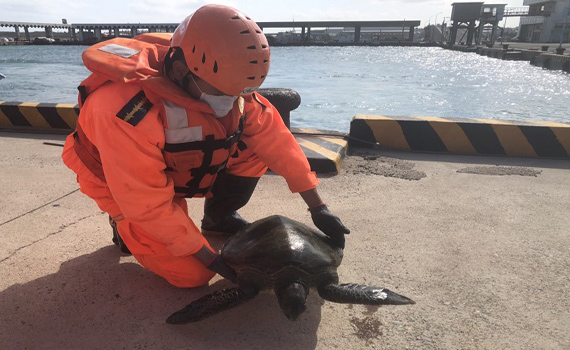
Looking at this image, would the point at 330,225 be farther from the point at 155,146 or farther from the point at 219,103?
the point at 155,146

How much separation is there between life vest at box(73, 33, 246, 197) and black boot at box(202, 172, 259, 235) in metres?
0.30

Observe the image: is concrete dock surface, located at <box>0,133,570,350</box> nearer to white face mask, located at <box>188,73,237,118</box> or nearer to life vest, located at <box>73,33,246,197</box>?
life vest, located at <box>73,33,246,197</box>

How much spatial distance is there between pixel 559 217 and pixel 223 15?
2.45m

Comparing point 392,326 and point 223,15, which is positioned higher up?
point 223,15

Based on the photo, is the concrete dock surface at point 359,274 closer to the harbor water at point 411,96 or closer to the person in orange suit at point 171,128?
the person in orange suit at point 171,128

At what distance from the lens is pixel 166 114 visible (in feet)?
5.28

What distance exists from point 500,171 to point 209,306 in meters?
2.96

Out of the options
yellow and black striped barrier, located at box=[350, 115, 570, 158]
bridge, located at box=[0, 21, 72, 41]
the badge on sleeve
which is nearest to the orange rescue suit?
the badge on sleeve

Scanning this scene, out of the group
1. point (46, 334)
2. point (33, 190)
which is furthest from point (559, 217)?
point (33, 190)

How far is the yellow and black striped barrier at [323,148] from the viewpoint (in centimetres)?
341

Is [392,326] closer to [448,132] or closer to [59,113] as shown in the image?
[448,132]

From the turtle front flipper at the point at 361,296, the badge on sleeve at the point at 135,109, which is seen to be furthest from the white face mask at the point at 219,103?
the turtle front flipper at the point at 361,296

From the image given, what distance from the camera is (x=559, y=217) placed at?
2.62m

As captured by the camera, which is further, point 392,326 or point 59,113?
point 59,113
